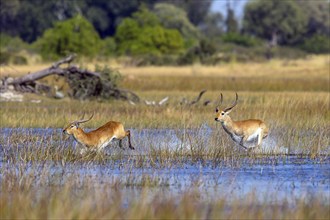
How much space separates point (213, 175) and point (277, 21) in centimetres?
7047

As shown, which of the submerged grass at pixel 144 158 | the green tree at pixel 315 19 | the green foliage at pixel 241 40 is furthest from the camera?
the green tree at pixel 315 19

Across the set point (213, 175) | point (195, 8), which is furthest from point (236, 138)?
point (195, 8)

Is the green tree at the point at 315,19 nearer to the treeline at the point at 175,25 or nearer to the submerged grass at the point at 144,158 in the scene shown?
the treeline at the point at 175,25

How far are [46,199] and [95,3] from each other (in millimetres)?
78553

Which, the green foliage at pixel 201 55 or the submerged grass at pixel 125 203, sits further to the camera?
the green foliage at pixel 201 55

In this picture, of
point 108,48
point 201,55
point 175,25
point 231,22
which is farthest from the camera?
point 231,22

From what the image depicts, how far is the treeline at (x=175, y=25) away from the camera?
54.4m

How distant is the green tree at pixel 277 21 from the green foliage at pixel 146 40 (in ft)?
86.9

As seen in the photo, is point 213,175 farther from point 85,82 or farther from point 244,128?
point 85,82

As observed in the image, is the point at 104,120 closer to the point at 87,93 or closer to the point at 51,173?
the point at 87,93

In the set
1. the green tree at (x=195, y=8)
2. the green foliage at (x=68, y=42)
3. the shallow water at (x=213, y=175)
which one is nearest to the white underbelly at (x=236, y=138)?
the shallow water at (x=213, y=175)

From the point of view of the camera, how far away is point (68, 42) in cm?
4512

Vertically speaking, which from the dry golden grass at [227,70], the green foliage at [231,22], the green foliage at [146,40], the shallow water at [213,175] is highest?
→ the green foliage at [231,22]

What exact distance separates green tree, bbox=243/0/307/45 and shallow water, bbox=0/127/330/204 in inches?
2621
